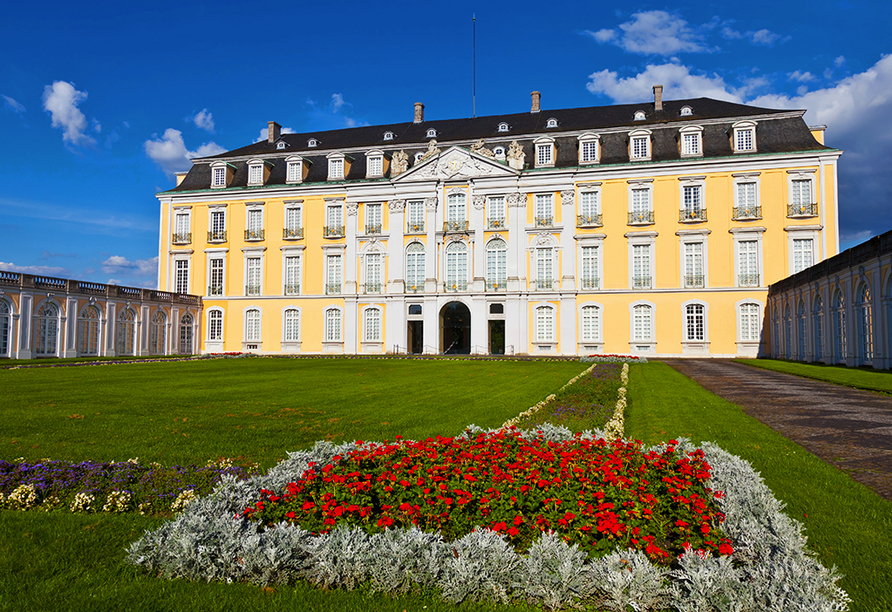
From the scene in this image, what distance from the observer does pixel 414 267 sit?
155 ft

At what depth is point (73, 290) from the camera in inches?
1443

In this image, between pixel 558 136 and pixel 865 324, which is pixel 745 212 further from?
pixel 865 324

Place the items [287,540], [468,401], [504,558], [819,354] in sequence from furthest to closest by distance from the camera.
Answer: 1. [819,354]
2. [468,401]
3. [287,540]
4. [504,558]

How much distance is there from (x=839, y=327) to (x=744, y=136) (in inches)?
749

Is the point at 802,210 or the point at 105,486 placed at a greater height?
the point at 802,210

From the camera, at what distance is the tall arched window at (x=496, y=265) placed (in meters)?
45.6

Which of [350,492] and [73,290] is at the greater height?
[73,290]

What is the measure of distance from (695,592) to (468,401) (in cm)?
1054

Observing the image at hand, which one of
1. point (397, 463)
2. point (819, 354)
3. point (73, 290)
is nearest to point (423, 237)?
point (73, 290)

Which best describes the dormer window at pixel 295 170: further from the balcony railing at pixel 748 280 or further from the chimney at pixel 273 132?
the balcony railing at pixel 748 280

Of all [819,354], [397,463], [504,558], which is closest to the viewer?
[504,558]

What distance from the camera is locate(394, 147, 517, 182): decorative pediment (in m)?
45.4

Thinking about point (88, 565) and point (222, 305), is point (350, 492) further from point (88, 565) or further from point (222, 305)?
point (222, 305)

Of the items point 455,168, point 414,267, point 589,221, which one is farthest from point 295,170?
point 589,221
